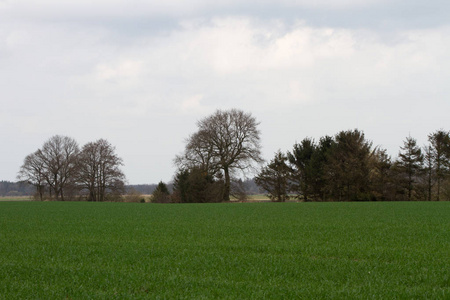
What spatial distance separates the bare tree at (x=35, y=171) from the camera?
77.8 metres

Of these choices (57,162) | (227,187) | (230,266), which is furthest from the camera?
(57,162)

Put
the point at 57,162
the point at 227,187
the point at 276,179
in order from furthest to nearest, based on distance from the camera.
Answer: the point at 57,162 < the point at 276,179 < the point at 227,187

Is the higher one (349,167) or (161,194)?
(349,167)

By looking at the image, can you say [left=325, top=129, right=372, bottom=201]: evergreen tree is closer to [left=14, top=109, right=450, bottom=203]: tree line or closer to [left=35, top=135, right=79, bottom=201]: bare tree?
[left=14, top=109, right=450, bottom=203]: tree line

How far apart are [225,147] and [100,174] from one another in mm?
27351

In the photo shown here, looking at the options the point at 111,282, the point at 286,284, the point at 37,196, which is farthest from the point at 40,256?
the point at 37,196

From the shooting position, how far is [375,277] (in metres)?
7.62

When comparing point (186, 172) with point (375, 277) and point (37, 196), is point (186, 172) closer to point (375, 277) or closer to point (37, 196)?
point (37, 196)

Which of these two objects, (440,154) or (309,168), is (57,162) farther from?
(440,154)

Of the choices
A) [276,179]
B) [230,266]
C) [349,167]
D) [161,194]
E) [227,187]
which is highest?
[349,167]

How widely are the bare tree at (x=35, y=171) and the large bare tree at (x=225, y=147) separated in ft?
114

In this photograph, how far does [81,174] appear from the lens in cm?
7169

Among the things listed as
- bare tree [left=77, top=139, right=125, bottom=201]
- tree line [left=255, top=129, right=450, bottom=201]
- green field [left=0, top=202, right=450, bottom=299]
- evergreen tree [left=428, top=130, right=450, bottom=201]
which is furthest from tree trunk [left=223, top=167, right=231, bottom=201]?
green field [left=0, top=202, right=450, bottom=299]

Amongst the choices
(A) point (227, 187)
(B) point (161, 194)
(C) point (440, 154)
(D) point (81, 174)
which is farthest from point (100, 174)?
(C) point (440, 154)
